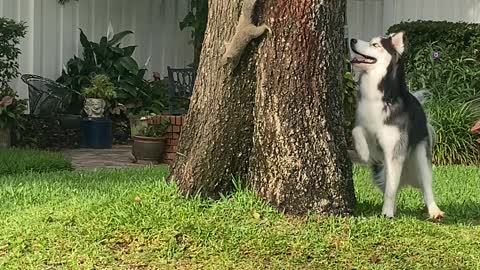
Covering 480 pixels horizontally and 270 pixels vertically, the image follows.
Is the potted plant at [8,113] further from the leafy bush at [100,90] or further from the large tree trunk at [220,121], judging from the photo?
the large tree trunk at [220,121]

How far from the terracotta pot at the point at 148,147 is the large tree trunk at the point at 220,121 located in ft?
15.0

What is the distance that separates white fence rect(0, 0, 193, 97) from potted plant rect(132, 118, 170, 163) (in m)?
2.84

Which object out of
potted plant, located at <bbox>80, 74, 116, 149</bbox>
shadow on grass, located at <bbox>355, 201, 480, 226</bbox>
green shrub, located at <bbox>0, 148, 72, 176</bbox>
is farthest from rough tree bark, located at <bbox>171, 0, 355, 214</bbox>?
potted plant, located at <bbox>80, 74, 116, 149</bbox>

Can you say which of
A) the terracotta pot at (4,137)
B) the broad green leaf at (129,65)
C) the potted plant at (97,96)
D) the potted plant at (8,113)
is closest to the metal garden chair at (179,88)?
the broad green leaf at (129,65)

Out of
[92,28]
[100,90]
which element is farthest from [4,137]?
[92,28]

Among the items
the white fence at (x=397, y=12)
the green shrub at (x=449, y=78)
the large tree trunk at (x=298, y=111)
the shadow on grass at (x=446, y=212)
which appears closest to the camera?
the large tree trunk at (x=298, y=111)

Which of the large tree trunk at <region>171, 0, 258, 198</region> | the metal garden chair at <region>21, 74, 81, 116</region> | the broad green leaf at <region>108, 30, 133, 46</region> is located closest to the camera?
the large tree trunk at <region>171, 0, 258, 198</region>

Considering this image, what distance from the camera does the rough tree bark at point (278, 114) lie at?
5102 mm

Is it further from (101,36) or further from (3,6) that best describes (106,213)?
(101,36)

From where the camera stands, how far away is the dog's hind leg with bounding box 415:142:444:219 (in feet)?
18.2

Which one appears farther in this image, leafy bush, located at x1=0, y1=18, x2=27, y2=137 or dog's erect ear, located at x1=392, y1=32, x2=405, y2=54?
leafy bush, located at x1=0, y1=18, x2=27, y2=137

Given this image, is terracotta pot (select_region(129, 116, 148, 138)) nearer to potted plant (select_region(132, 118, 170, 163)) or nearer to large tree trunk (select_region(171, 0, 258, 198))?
potted plant (select_region(132, 118, 170, 163))

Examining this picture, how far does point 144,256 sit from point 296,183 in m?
1.05

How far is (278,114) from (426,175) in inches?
47.8
